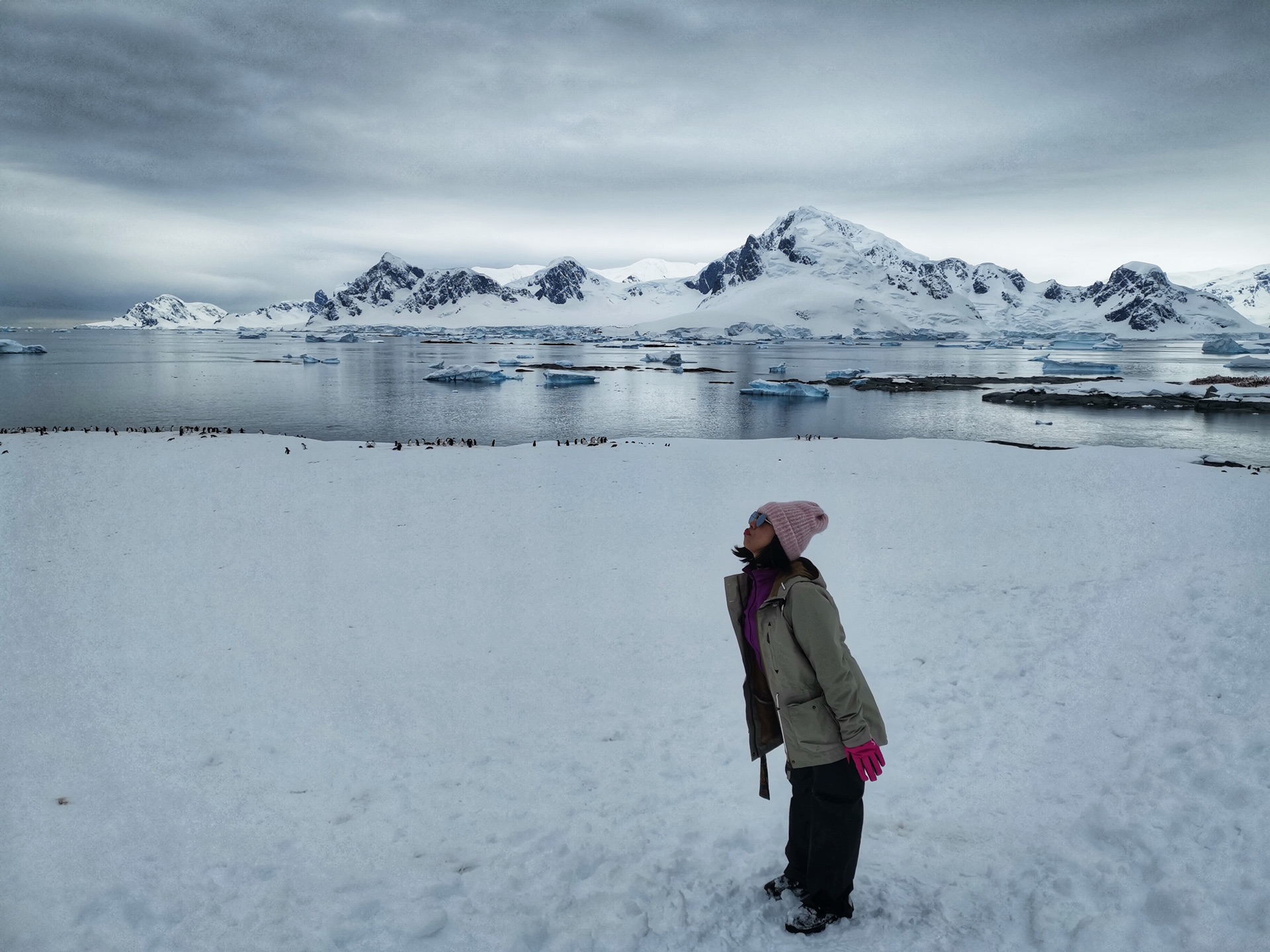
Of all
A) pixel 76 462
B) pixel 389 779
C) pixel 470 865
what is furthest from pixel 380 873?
pixel 76 462

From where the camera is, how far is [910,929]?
11.8ft

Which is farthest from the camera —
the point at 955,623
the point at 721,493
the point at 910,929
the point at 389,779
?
the point at 721,493

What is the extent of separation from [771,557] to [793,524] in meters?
0.20

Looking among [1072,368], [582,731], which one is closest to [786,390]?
[582,731]

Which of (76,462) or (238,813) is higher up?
(76,462)

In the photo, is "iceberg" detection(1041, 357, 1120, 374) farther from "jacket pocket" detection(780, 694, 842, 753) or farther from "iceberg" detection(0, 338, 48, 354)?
"iceberg" detection(0, 338, 48, 354)

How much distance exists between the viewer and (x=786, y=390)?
145ft

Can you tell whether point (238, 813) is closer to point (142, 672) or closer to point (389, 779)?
Answer: point (389, 779)

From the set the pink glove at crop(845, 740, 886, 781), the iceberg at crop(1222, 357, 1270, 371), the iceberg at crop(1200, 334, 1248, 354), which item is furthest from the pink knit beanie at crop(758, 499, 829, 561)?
the iceberg at crop(1200, 334, 1248, 354)

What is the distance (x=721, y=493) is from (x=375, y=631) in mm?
7953

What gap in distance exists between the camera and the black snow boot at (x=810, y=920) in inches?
140

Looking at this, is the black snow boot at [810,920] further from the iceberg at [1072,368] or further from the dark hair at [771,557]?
the iceberg at [1072,368]

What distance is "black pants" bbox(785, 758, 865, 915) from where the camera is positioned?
347cm

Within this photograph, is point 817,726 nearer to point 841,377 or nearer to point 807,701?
point 807,701
